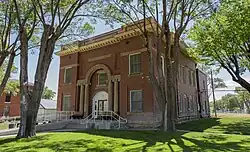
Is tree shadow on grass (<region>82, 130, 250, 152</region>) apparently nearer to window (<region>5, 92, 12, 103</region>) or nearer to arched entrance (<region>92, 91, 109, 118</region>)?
arched entrance (<region>92, 91, 109, 118</region>)

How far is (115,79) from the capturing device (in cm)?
2177

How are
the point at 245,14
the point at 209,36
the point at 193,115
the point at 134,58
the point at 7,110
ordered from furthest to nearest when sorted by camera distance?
the point at 7,110
the point at 193,115
the point at 134,58
the point at 209,36
the point at 245,14

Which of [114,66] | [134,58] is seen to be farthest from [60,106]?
[134,58]

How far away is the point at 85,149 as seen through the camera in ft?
28.2

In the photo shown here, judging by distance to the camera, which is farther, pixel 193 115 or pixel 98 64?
pixel 193 115

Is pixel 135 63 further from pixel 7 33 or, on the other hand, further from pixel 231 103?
pixel 231 103

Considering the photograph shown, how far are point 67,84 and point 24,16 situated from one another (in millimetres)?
12572

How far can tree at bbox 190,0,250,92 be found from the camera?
640 inches

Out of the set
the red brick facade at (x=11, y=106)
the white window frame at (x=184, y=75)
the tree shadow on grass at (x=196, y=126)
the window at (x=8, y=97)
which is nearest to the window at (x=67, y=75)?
the tree shadow on grass at (x=196, y=126)

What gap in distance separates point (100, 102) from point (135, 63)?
6.01 metres

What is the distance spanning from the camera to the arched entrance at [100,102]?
75.4ft

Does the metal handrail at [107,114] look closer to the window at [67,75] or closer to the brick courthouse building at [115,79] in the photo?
the brick courthouse building at [115,79]

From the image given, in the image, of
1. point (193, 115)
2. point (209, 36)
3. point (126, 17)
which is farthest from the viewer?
point (193, 115)

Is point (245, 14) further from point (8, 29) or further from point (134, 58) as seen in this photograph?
point (8, 29)
